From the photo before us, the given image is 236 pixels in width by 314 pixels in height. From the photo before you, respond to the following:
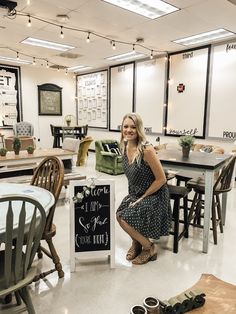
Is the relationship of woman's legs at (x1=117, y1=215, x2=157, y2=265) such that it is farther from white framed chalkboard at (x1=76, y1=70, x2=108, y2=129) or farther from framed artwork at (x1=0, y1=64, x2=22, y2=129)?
framed artwork at (x1=0, y1=64, x2=22, y2=129)

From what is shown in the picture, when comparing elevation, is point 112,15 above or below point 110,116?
above

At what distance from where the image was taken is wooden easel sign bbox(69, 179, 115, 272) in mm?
2361

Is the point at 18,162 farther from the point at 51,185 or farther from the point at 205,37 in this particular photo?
the point at 205,37

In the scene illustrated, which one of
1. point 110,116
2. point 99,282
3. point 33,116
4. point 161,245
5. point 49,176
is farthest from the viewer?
point 33,116

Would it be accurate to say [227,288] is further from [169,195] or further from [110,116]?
[110,116]

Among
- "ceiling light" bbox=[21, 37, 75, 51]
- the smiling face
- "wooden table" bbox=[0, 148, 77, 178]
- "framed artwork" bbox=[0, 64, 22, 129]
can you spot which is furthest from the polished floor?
"framed artwork" bbox=[0, 64, 22, 129]

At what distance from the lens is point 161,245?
2.98 metres

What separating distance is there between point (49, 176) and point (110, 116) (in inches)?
268

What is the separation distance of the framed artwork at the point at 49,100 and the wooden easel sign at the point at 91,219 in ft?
27.1

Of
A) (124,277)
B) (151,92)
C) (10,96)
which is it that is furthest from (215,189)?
(10,96)

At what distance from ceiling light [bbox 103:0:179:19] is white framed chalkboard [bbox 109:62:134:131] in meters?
3.74

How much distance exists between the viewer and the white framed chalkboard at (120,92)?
8259mm

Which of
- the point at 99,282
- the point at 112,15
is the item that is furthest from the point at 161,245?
the point at 112,15

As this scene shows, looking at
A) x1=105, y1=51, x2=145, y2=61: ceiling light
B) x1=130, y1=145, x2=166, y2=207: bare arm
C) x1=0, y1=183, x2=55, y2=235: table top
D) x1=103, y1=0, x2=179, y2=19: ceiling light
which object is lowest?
x1=0, y1=183, x2=55, y2=235: table top
